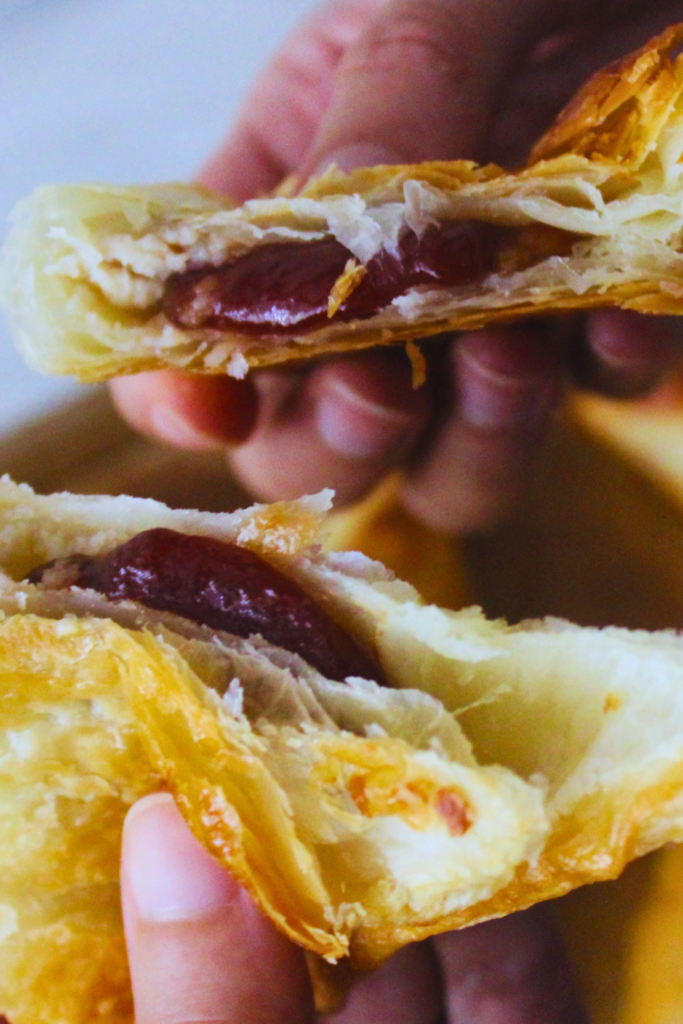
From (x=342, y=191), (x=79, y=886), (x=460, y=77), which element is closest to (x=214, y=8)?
(x=460, y=77)

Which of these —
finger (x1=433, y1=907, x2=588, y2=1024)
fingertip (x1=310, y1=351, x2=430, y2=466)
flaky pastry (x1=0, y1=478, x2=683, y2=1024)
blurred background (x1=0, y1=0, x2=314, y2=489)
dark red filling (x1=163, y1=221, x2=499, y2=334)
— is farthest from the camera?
blurred background (x1=0, y1=0, x2=314, y2=489)

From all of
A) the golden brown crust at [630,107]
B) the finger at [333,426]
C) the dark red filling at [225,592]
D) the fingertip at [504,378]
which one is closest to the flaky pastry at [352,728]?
the dark red filling at [225,592]

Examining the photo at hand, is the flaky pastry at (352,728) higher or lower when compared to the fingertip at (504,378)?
higher

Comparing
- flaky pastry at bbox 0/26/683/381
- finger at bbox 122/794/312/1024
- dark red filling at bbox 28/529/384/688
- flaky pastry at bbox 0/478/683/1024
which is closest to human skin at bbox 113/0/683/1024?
finger at bbox 122/794/312/1024

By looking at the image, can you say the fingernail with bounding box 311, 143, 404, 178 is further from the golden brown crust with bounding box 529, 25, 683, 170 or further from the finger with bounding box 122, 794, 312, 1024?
the finger with bounding box 122, 794, 312, 1024

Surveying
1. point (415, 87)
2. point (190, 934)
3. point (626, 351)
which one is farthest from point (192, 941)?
point (626, 351)

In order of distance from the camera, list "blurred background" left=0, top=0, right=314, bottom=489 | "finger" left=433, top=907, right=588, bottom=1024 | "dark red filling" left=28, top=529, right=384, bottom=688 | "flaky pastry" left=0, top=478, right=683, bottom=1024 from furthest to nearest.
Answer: "blurred background" left=0, top=0, right=314, bottom=489, "finger" left=433, top=907, right=588, bottom=1024, "dark red filling" left=28, top=529, right=384, bottom=688, "flaky pastry" left=0, top=478, right=683, bottom=1024

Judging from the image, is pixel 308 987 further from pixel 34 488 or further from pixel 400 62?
pixel 400 62

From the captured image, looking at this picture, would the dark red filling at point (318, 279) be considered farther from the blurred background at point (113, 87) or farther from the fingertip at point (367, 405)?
the blurred background at point (113, 87)
